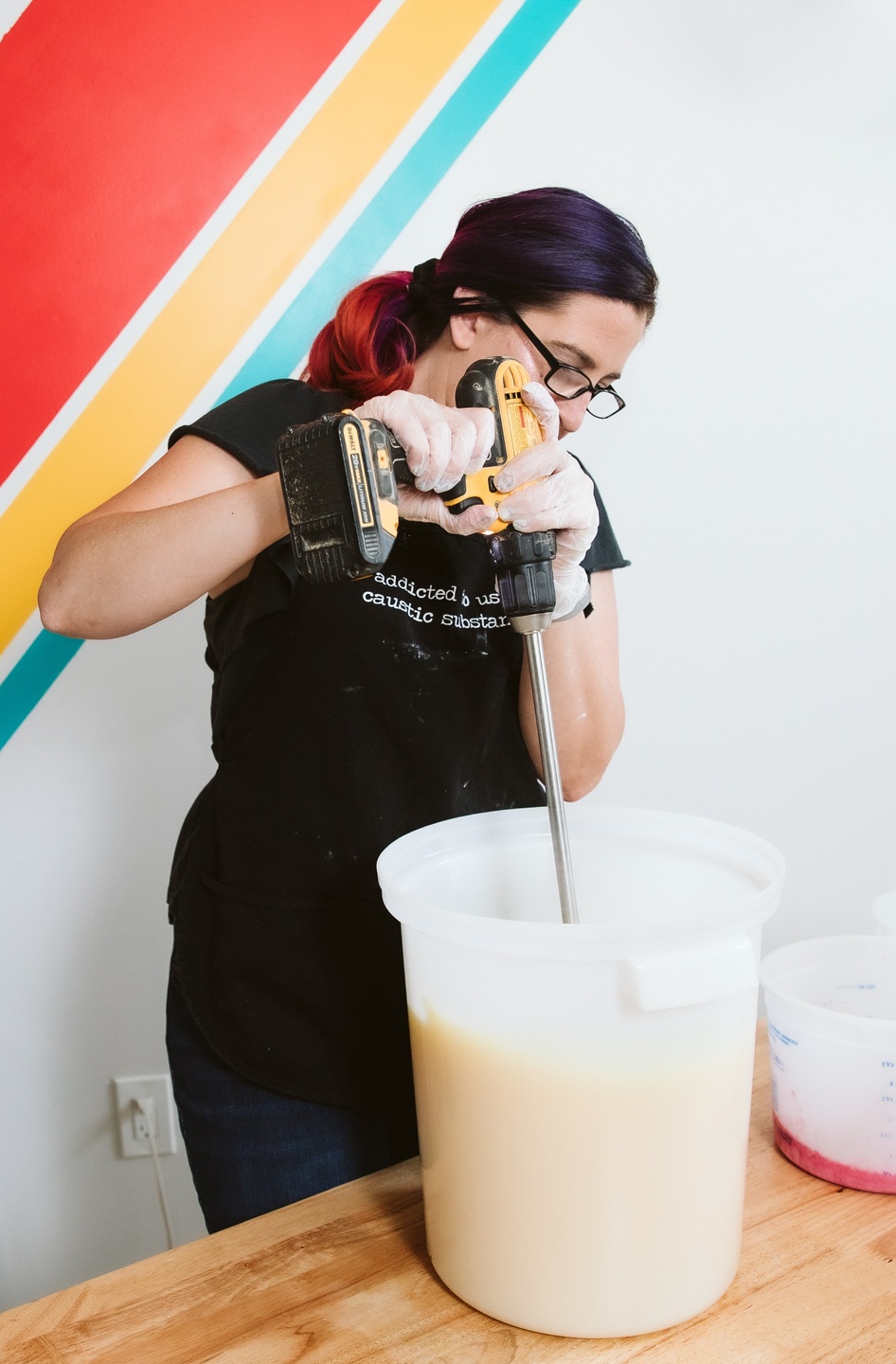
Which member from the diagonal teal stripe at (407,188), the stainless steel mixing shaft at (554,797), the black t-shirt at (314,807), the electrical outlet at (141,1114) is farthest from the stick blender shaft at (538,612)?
the electrical outlet at (141,1114)

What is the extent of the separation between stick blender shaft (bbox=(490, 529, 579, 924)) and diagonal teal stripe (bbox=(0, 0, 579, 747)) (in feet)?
2.66

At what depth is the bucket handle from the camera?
551 millimetres

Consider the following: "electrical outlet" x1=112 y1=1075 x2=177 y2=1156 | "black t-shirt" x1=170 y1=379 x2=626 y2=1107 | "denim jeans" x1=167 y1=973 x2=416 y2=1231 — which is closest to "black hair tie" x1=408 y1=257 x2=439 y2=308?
"black t-shirt" x1=170 y1=379 x2=626 y2=1107

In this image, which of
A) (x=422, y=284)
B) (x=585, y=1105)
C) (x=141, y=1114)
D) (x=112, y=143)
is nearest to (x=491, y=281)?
(x=422, y=284)

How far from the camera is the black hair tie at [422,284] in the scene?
1071 mm

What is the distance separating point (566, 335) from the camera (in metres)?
1.01

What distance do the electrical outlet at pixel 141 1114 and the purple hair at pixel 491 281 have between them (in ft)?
3.50

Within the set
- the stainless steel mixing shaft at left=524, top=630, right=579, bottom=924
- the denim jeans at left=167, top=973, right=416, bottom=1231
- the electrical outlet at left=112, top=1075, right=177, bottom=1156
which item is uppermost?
the stainless steel mixing shaft at left=524, top=630, right=579, bottom=924

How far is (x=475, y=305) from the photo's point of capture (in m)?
1.03

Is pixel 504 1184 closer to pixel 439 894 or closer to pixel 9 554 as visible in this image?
pixel 439 894

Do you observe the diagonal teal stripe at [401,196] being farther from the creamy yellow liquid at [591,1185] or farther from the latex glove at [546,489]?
the creamy yellow liquid at [591,1185]

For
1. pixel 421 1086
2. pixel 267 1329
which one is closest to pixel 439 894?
pixel 421 1086

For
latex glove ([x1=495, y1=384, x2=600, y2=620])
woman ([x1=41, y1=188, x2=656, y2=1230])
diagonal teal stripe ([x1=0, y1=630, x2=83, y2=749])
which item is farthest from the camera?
diagonal teal stripe ([x1=0, y1=630, x2=83, y2=749])

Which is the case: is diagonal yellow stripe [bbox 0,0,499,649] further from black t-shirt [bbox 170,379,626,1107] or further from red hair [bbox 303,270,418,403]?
black t-shirt [bbox 170,379,626,1107]
